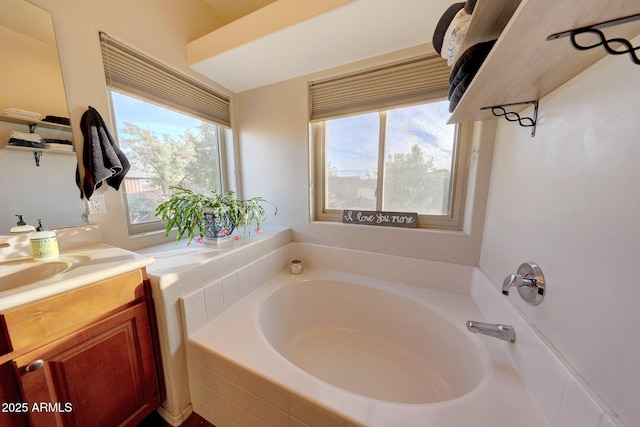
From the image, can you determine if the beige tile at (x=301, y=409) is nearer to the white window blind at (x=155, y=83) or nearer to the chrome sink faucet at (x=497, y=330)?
the chrome sink faucet at (x=497, y=330)

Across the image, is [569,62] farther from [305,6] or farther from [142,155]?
[142,155]

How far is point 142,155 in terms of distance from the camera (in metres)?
1.39

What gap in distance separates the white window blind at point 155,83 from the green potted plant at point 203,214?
61cm

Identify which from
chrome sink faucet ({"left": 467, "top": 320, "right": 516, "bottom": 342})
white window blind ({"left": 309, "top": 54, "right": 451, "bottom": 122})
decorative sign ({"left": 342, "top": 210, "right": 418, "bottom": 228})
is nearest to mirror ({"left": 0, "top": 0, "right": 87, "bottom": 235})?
white window blind ({"left": 309, "top": 54, "right": 451, "bottom": 122})

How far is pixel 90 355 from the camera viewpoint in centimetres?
80

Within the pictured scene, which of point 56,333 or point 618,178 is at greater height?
point 618,178

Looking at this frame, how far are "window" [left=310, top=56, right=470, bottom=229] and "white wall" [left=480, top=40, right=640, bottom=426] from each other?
60 centimetres

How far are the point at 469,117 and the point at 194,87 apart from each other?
185 cm

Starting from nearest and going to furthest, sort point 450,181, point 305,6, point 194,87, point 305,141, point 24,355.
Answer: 1. point 24,355
2. point 305,6
3. point 450,181
4. point 194,87
5. point 305,141

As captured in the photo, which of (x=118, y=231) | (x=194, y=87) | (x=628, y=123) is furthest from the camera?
(x=194, y=87)

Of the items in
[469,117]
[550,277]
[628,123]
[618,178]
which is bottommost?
[550,277]

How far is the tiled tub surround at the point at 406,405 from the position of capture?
68 cm

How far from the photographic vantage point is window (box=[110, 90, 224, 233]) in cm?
132

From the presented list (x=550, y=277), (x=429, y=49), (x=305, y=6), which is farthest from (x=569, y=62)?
(x=305, y=6)
